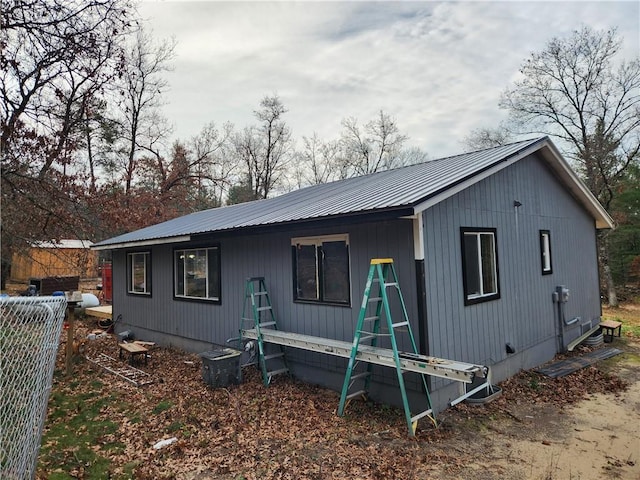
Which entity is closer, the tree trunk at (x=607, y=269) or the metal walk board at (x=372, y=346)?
the metal walk board at (x=372, y=346)

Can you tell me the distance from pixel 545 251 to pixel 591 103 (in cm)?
1456

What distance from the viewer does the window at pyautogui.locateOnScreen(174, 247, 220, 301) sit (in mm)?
7941

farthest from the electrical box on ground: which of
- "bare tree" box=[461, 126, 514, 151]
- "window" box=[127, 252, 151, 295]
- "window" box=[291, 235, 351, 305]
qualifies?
"bare tree" box=[461, 126, 514, 151]

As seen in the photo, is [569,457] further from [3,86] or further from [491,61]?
[491,61]

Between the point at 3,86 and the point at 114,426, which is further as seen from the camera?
the point at 3,86

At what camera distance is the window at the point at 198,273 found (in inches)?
313

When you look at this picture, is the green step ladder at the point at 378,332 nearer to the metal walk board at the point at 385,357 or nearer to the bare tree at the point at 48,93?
the metal walk board at the point at 385,357

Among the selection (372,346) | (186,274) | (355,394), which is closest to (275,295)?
(372,346)

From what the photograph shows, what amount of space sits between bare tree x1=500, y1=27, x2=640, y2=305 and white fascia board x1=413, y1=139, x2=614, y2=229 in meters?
9.68

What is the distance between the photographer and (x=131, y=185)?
2098 centimetres

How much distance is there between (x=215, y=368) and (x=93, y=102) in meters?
6.60

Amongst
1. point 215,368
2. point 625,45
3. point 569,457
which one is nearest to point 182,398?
point 215,368

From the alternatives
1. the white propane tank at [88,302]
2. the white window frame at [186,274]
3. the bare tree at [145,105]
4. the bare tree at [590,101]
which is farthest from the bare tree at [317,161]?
the white window frame at [186,274]

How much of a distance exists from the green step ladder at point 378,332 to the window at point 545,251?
4.09 m
